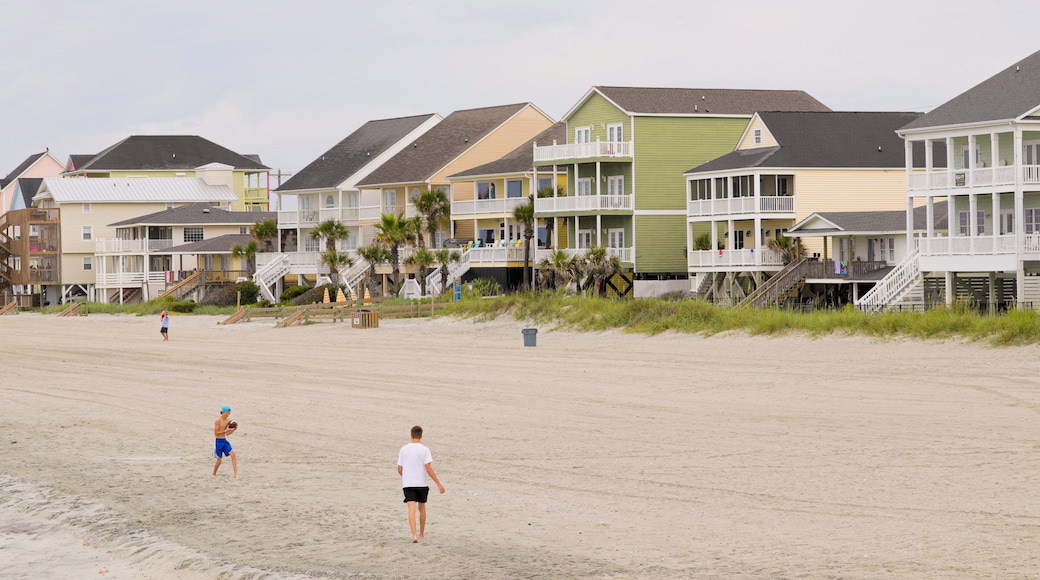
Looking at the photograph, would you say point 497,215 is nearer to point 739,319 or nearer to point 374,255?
point 374,255

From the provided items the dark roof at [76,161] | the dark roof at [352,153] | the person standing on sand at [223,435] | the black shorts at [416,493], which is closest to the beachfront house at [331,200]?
the dark roof at [352,153]

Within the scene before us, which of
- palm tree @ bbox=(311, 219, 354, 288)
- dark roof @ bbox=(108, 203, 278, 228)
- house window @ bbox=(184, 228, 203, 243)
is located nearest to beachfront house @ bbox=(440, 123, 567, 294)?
palm tree @ bbox=(311, 219, 354, 288)

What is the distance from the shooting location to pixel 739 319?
1561 inches

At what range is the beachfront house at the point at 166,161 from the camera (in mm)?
115000

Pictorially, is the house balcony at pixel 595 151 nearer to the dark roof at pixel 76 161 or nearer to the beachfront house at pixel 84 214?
the beachfront house at pixel 84 214

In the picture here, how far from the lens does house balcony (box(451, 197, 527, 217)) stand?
67.4 metres

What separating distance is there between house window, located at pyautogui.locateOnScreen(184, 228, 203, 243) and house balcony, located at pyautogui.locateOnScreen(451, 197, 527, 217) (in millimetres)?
26833

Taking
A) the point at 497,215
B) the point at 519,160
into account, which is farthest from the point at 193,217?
the point at 497,215

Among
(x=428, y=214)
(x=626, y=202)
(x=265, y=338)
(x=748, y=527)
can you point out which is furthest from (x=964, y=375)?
(x=428, y=214)

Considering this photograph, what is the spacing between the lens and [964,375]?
28.4 metres

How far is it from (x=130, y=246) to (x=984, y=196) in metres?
59.8

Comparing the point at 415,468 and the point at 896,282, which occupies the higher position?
the point at 896,282

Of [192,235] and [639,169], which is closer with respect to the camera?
[639,169]

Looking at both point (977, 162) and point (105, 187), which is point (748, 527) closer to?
point (977, 162)
